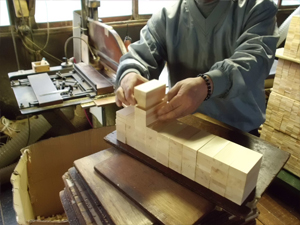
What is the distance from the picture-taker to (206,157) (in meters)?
0.78

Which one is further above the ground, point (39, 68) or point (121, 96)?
point (121, 96)

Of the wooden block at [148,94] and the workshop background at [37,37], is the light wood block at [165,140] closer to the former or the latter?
the wooden block at [148,94]

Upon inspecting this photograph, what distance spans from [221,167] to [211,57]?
64cm

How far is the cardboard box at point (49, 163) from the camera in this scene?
1.59 meters

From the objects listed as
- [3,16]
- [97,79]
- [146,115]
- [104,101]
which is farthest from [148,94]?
[3,16]

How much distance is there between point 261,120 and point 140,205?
0.78 m

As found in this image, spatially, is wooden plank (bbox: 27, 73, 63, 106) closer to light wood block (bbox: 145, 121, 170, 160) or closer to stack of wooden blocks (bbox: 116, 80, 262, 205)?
stack of wooden blocks (bbox: 116, 80, 262, 205)

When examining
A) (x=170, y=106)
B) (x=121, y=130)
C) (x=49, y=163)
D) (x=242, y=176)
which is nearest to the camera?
(x=242, y=176)

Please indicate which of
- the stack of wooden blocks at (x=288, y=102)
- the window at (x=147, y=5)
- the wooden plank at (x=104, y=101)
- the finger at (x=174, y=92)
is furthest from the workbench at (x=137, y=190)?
the window at (x=147, y=5)

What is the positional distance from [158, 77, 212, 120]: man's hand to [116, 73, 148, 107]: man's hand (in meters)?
0.15

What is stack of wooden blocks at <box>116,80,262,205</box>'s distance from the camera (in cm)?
74

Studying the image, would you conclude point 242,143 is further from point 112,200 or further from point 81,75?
point 81,75

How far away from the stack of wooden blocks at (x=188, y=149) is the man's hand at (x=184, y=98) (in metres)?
0.03

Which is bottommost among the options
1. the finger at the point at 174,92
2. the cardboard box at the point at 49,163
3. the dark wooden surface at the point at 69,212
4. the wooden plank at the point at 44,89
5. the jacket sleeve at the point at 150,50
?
the cardboard box at the point at 49,163
